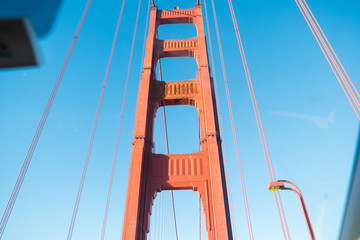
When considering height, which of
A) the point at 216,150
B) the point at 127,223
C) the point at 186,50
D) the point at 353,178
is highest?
the point at 186,50

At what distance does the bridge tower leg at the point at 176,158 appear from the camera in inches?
326

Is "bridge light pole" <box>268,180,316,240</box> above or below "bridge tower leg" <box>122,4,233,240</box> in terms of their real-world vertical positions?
below

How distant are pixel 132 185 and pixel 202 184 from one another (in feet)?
9.61

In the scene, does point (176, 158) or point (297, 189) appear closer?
point (297, 189)

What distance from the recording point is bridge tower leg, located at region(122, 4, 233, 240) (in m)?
8.29

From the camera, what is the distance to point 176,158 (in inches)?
409

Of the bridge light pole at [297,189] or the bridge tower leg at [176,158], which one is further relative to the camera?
the bridge tower leg at [176,158]

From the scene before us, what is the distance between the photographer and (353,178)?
2568mm

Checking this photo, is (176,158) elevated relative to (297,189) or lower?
elevated

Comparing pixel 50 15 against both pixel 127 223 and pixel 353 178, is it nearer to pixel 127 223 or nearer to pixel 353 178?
pixel 353 178

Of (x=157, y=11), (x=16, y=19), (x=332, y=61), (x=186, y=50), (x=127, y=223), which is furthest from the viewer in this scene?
(x=157, y=11)

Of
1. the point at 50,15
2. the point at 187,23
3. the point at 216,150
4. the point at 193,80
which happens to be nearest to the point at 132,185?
the point at 216,150

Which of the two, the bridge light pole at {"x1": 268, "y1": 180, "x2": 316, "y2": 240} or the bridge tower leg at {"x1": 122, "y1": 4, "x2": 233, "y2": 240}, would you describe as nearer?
the bridge light pole at {"x1": 268, "y1": 180, "x2": 316, "y2": 240}

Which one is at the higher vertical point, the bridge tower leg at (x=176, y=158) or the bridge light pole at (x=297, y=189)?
the bridge tower leg at (x=176, y=158)
